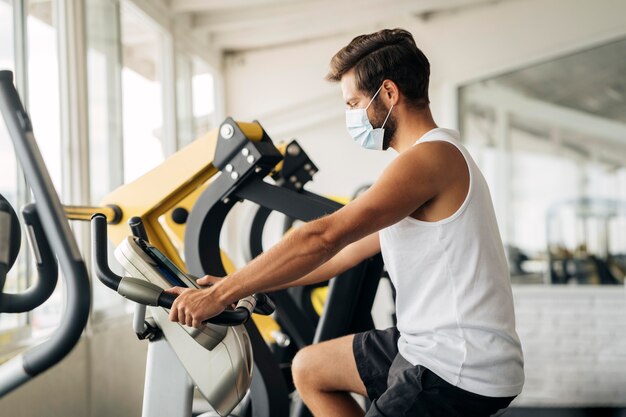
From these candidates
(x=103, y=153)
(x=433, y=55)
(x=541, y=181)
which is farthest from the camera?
(x=433, y=55)

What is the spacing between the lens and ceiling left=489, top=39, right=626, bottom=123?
18.0ft

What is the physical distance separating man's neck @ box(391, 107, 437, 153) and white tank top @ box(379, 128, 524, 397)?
0.14 m

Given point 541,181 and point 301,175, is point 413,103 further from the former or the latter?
point 541,181

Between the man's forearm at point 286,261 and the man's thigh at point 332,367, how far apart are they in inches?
17.2

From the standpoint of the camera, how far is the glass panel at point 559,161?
5438 millimetres

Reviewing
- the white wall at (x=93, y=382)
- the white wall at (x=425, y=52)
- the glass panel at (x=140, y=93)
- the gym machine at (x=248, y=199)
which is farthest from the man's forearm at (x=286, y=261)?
the white wall at (x=425, y=52)

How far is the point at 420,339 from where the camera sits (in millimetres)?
1743

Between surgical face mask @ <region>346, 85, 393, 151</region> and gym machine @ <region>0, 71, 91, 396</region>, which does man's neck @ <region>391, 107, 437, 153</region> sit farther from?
gym machine @ <region>0, 71, 91, 396</region>

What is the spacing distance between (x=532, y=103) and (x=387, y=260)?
448cm

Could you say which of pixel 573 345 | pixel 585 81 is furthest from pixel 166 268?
pixel 585 81

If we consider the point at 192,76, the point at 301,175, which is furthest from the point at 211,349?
the point at 192,76

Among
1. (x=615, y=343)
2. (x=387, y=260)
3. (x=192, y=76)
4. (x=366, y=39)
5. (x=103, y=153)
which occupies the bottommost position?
(x=615, y=343)

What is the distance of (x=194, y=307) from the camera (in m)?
1.58

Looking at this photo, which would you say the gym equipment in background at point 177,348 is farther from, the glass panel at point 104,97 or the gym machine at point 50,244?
the glass panel at point 104,97
